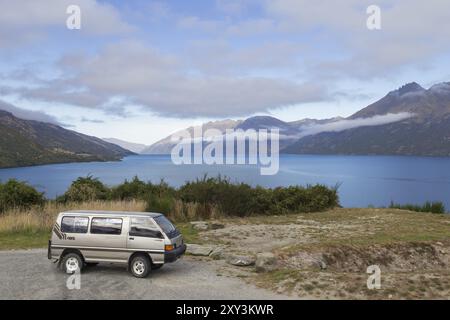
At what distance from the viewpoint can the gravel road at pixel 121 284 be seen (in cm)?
961

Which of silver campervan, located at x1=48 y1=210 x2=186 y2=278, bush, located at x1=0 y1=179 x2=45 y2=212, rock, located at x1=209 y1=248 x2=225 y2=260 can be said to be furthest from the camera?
bush, located at x1=0 y1=179 x2=45 y2=212

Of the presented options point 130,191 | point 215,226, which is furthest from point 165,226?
point 130,191

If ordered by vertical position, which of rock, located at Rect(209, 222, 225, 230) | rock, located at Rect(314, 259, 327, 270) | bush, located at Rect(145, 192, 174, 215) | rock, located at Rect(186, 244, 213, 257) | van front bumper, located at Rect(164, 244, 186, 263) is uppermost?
bush, located at Rect(145, 192, 174, 215)

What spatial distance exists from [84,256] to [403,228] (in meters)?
12.6

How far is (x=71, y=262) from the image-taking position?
37.9 feet

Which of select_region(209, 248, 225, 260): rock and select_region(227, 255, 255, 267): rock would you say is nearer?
select_region(227, 255, 255, 267): rock

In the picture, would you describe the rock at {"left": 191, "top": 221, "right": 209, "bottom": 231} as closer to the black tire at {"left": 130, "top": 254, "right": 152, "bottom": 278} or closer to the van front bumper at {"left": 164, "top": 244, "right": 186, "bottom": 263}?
the van front bumper at {"left": 164, "top": 244, "right": 186, "bottom": 263}

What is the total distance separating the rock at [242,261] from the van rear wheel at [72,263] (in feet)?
13.9

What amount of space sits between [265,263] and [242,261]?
0.94m

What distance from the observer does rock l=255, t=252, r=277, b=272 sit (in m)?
11.8

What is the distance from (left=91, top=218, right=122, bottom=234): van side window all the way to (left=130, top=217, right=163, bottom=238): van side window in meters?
0.35

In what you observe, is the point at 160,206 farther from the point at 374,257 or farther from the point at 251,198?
the point at 374,257

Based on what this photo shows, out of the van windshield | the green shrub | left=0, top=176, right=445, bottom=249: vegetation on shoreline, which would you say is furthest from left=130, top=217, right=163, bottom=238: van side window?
the green shrub
